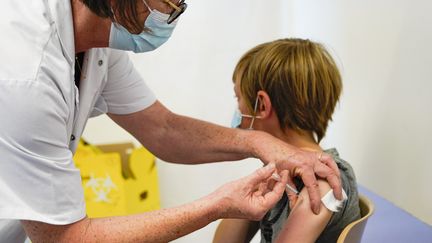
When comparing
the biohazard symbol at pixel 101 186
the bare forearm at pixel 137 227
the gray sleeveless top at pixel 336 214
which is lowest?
the biohazard symbol at pixel 101 186

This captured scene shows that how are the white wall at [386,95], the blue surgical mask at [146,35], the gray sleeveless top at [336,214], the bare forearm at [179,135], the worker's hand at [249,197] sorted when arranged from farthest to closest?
the white wall at [386,95] < the bare forearm at [179,135] < the gray sleeveless top at [336,214] < the blue surgical mask at [146,35] < the worker's hand at [249,197]

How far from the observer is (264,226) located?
123 cm

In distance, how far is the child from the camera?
1154 mm

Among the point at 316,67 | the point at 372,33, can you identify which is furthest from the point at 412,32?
the point at 316,67

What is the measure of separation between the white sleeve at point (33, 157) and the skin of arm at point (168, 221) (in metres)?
0.04

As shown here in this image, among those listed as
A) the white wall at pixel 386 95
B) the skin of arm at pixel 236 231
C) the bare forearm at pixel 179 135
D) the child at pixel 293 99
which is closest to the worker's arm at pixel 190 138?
the bare forearm at pixel 179 135

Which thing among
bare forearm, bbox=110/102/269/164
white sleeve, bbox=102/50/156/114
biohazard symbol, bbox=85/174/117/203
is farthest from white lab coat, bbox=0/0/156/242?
biohazard symbol, bbox=85/174/117/203

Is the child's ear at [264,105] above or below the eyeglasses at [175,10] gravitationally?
below

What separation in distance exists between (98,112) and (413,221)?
108cm

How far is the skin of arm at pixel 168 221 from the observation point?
837 mm

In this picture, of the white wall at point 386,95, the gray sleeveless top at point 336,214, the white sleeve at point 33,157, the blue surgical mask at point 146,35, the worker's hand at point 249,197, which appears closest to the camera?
the white sleeve at point 33,157

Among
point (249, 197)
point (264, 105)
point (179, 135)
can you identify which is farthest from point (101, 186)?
point (249, 197)

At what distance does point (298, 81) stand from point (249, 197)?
17.5 inches

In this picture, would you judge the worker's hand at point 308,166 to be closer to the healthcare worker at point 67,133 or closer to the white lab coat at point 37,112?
the healthcare worker at point 67,133
